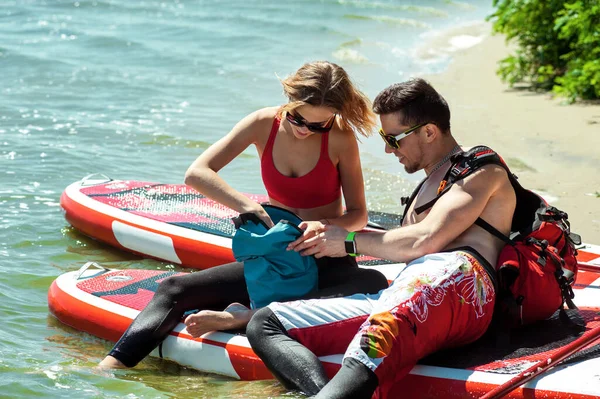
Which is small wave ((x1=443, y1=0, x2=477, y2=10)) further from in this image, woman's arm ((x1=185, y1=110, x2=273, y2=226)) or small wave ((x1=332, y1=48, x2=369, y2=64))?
woman's arm ((x1=185, y1=110, x2=273, y2=226))

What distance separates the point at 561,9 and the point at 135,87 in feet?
19.3

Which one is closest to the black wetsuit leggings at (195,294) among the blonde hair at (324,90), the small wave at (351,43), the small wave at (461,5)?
the blonde hair at (324,90)

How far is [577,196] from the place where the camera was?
7203mm

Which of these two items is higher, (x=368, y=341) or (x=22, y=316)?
(x=368, y=341)

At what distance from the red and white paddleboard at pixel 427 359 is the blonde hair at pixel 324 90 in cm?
117

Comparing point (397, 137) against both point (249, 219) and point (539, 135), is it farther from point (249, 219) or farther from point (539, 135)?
point (539, 135)

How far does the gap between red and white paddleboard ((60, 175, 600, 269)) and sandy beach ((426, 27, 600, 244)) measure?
5.41 feet

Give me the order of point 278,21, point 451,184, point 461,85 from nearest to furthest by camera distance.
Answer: point 451,184 → point 461,85 → point 278,21

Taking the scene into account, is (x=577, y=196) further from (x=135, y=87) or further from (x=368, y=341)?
(x=135, y=87)

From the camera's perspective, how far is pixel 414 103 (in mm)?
3828

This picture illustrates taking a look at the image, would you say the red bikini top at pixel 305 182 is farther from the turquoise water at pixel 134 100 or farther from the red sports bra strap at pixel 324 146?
the turquoise water at pixel 134 100

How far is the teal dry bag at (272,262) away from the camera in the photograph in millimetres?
4051

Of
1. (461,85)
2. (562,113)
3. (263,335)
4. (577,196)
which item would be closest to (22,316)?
(263,335)

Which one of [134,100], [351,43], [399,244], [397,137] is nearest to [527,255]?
[399,244]
